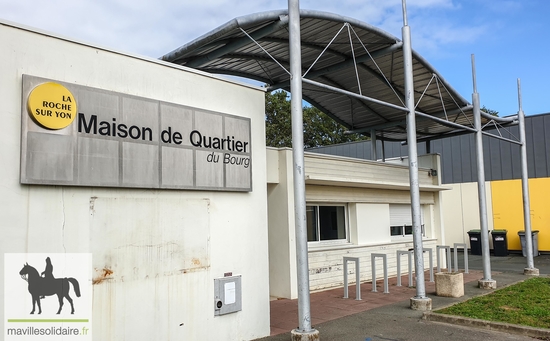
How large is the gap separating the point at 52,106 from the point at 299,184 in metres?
3.54

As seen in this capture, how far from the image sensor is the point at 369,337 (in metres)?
7.66

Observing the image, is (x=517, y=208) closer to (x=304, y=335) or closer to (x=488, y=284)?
(x=488, y=284)

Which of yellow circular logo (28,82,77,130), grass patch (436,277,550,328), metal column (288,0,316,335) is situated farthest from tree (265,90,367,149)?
yellow circular logo (28,82,77,130)

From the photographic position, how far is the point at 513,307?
953cm

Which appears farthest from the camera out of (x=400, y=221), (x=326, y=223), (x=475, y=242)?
(x=475, y=242)

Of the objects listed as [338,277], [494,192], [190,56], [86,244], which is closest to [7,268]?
[86,244]

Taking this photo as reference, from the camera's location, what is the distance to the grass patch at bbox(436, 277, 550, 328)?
8.37 m

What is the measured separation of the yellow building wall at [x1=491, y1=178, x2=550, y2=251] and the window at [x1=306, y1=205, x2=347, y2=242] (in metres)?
12.6

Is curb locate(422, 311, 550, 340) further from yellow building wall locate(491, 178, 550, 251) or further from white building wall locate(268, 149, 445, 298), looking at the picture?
yellow building wall locate(491, 178, 550, 251)

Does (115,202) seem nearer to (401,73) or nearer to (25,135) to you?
(25,135)

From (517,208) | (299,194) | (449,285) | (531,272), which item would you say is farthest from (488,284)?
(517,208)

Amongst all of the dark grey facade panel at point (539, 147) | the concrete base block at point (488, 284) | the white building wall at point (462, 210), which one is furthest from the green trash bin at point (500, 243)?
the concrete base block at point (488, 284)

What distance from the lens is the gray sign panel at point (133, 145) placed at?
554cm

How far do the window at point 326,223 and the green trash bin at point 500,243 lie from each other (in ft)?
37.1
